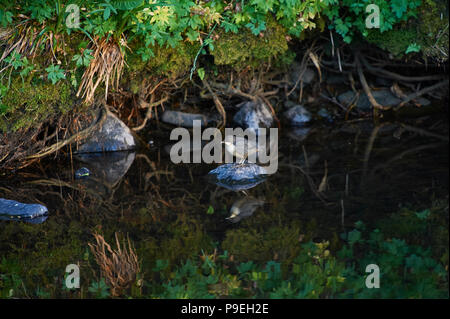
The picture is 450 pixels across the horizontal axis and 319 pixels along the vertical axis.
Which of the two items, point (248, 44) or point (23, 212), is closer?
point (23, 212)

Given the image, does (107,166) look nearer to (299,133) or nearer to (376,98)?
(299,133)

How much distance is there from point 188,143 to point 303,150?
1.37 meters

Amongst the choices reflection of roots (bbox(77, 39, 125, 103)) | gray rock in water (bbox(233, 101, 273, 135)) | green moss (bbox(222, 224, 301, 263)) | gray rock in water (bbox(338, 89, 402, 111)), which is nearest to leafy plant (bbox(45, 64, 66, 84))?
reflection of roots (bbox(77, 39, 125, 103))

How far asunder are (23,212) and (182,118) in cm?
303

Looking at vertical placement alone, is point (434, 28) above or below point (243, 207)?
above

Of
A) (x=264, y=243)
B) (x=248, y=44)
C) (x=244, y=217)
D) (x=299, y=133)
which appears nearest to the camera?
(x=264, y=243)

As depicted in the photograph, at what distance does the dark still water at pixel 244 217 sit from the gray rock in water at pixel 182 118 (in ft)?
2.80

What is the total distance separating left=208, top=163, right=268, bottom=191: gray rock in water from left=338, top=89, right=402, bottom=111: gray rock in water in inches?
97.2

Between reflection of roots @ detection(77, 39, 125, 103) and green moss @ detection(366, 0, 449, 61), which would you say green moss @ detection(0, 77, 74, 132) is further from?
green moss @ detection(366, 0, 449, 61)

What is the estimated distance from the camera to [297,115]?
7078mm

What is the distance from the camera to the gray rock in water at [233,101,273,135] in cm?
684

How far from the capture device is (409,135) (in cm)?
610

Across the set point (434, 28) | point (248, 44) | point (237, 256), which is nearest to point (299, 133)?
point (248, 44)

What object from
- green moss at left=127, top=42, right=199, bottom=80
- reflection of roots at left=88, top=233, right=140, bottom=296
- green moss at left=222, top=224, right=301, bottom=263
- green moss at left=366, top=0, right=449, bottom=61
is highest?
green moss at left=366, top=0, right=449, bottom=61
